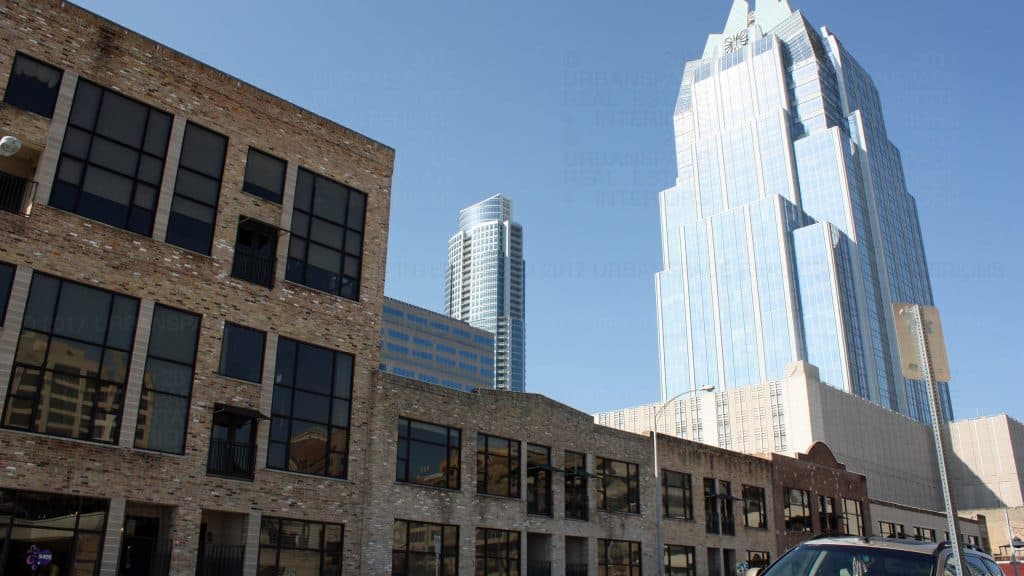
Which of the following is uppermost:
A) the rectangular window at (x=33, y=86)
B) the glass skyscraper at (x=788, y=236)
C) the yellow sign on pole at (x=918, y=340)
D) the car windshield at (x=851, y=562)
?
the glass skyscraper at (x=788, y=236)

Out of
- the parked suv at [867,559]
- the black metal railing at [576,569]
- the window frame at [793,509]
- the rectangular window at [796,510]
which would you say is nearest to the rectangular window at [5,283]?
the parked suv at [867,559]

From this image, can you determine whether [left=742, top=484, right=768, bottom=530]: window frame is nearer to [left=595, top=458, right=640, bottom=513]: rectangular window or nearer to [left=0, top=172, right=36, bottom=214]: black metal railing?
[left=595, top=458, right=640, bottom=513]: rectangular window

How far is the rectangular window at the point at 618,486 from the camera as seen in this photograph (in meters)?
38.3

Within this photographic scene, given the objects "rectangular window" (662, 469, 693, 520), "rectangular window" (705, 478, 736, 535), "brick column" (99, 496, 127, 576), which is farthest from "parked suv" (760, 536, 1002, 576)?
"rectangular window" (705, 478, 736, 535)

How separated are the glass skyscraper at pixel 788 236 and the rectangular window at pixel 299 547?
5503 inches

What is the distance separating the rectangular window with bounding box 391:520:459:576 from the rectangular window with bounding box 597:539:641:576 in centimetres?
858

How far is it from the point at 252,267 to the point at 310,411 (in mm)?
5125

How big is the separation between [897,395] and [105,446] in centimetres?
16342

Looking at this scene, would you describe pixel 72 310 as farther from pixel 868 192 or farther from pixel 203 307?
pixel 868 192

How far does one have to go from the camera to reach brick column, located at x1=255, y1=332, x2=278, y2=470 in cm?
2636

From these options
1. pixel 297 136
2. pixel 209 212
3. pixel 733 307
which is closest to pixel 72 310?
pixel 209 212

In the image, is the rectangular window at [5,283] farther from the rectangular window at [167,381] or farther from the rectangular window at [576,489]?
the rectangular window at [576,489]

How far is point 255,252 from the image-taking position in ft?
93.5

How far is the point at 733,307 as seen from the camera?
168m
